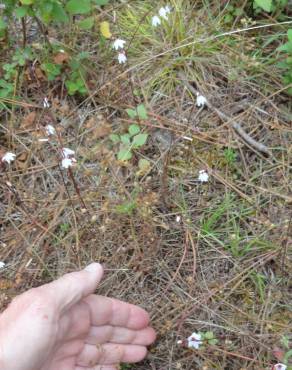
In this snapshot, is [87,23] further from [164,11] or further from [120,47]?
[164,11]

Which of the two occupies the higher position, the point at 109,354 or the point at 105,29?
the point at 105,29

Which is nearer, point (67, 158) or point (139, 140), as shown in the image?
point (67, 158)

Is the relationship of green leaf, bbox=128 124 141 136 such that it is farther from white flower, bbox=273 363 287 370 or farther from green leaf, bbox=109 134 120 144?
white flower, bbox=273 363 287 370

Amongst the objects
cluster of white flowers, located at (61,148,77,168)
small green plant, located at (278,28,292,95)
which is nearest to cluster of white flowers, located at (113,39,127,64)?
cluster of white flowers, located at (61,148,77,168)

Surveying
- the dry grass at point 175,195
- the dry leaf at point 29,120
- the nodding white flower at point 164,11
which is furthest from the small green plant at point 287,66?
the dry leaf at point 29,120

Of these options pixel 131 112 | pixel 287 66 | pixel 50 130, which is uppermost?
pixel 50 130

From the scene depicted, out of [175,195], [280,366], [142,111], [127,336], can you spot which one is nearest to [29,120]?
[142,111]

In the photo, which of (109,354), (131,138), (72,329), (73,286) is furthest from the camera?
(131,138)

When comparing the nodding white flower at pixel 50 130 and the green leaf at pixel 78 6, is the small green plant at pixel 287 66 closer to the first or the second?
the green leaf at pixel 78 6
